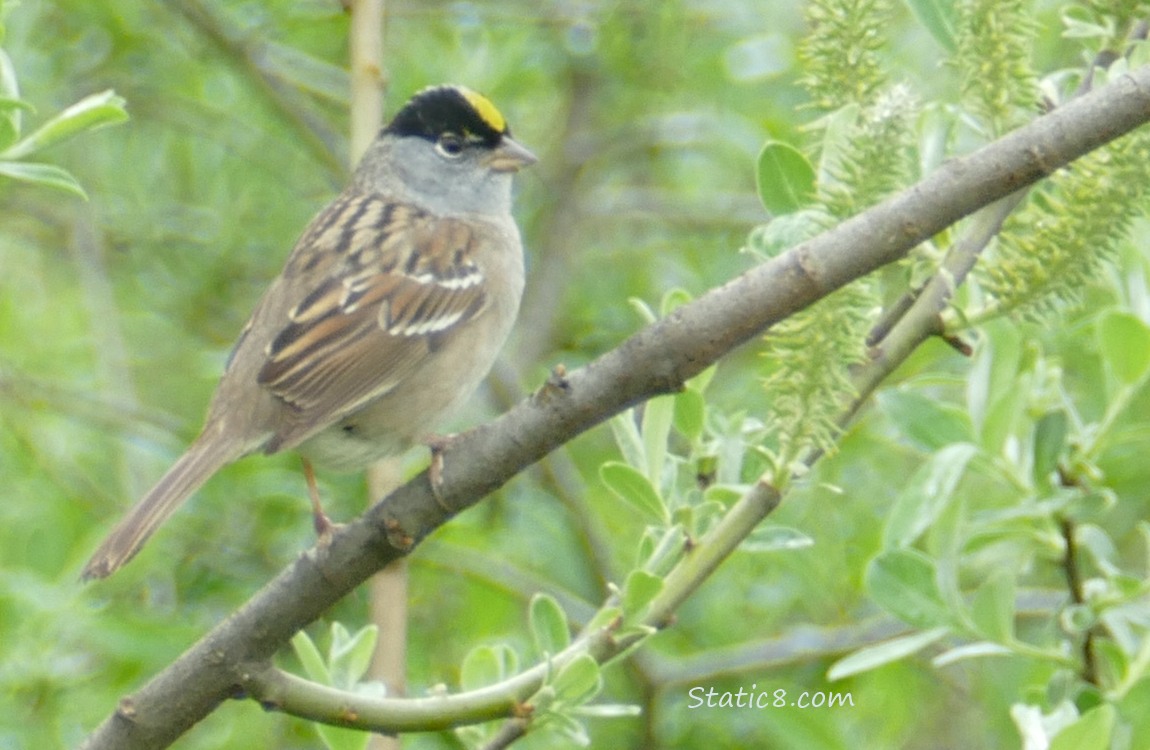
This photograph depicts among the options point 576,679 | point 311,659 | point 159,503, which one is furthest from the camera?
point 159,503

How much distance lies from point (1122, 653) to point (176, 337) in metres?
3.24

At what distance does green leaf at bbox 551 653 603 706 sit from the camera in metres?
1.92

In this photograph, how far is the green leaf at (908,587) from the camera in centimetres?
221

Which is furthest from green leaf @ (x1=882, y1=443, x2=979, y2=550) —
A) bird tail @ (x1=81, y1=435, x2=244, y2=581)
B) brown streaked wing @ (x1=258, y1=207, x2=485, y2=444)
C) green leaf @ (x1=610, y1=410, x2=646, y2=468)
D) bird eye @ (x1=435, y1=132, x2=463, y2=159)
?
bird eye @ (x1=435, y1=132, x2=463, y2=159)

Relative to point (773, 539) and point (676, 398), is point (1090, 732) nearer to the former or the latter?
point (773, 539)

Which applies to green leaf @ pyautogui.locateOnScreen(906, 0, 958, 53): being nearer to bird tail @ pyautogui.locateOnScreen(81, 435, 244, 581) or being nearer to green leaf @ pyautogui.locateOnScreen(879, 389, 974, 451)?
green leaf @ pyautogui.locateOnScreen(879, 389, 974, 451)

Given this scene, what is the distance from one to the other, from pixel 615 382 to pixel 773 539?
652mm

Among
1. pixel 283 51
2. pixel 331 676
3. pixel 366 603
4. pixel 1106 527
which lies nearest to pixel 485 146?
pixel 283 51

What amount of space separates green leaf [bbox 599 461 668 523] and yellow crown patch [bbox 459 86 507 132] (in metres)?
1.86

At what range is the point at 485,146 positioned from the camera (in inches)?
158

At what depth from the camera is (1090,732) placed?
201cm

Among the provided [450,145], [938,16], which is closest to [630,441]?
[938,16]

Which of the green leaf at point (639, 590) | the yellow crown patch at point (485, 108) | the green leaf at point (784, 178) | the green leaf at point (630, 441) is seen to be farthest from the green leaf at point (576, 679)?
the yellow crown patch at point (485, 108)

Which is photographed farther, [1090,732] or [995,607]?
Result: [995,607]
